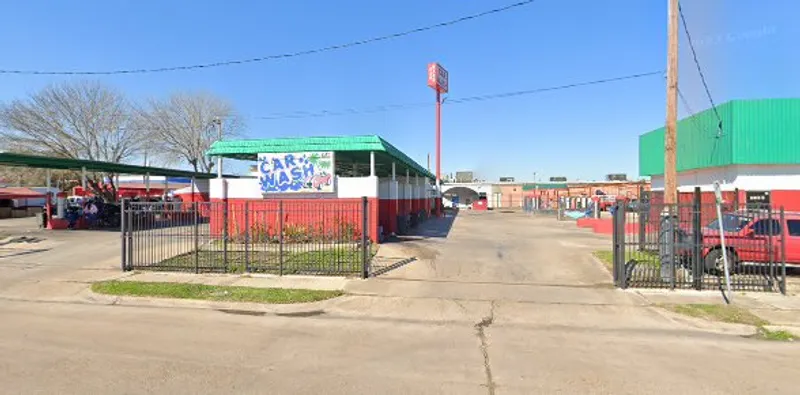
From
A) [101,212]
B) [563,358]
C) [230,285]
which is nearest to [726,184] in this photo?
[563,358]

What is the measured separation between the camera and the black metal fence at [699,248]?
31.0 feet

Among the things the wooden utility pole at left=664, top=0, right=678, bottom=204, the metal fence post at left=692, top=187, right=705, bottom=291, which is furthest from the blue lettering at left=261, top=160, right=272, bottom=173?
the metal fence post at left=692, top=187, right=705, bottom=291

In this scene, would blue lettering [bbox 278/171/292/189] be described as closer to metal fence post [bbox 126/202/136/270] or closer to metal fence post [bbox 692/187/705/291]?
metal fence post [bbox 126/202/136/270]

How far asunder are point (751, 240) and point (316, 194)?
12.9 m

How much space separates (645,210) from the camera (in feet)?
34.3

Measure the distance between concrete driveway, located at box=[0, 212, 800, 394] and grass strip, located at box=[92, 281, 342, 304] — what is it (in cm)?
54

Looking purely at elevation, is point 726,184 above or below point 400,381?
above

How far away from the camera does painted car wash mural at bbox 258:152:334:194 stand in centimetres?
1664

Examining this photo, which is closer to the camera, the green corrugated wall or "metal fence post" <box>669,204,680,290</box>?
"metal fence post" <box>669,204,680,290</box>

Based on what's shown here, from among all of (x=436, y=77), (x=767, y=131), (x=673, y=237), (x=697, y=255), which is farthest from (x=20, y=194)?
(x=767, y=131)

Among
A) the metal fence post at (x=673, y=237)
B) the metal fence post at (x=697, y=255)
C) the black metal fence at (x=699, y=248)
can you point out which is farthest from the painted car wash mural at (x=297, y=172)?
the metal fence post at (x=697, y=255)

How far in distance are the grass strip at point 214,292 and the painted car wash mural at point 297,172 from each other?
7383 mm

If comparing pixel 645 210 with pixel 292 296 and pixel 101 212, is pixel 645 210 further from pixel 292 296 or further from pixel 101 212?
pixel 101 212

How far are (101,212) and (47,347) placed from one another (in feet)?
75.7
